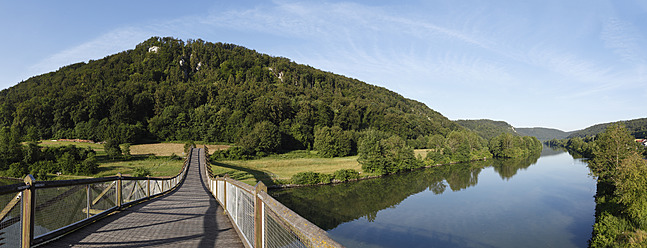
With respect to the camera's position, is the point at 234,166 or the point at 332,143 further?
the point at 332,143

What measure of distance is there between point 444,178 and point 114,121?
91629mm

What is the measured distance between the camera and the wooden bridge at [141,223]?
134 inches

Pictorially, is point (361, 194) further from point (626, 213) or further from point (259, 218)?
point (259, 218)

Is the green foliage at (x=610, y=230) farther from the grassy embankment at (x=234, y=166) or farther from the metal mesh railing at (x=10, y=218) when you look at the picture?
the grassy embankment at (x=234, y=166)

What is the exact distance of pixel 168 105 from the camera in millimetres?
107000

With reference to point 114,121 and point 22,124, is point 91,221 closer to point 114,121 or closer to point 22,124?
point 114,121

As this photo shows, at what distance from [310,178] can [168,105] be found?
80.8 m

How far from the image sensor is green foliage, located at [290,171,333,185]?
157 ft

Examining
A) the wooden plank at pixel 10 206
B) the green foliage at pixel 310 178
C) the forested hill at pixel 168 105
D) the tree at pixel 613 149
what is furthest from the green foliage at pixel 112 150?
the tree at pixel 613 149

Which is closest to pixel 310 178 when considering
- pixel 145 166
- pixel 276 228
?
pixel 145 166

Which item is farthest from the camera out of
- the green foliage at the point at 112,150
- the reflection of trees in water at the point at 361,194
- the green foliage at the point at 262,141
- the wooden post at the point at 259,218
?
the green foliage at the point at 262,141

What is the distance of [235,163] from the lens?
6100cm

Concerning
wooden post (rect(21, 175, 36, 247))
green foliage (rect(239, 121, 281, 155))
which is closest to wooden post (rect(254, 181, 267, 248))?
wooden post (rect(21, 175, 36, 247))

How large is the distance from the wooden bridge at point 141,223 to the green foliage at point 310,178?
3821cm
